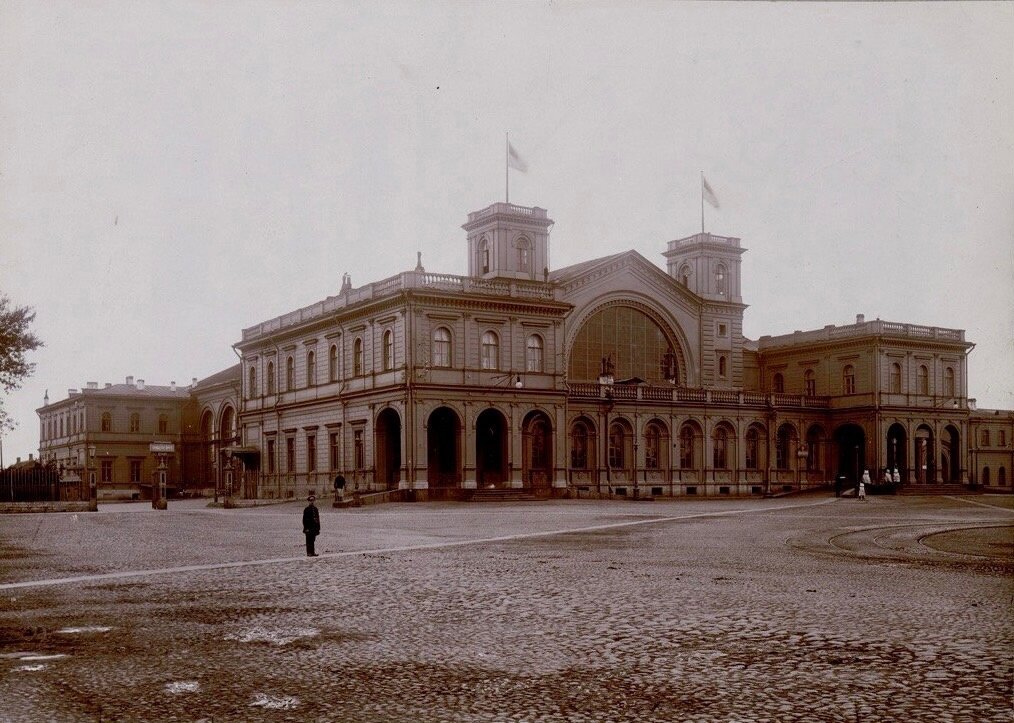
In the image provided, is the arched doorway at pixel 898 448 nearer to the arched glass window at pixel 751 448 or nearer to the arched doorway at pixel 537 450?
the arched glass window at pixel 751 448

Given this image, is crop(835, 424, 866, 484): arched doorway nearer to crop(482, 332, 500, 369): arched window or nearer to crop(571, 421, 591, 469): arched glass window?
crop(571, 421, 591, 469): arched glass window

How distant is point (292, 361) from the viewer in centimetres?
6538

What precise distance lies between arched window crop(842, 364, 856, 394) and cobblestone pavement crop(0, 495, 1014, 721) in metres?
51.0

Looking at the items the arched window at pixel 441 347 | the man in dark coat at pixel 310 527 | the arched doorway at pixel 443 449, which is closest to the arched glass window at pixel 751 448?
the arched doorway at pixel 443 449

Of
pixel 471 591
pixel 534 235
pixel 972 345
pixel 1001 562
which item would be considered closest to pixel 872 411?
pixel 972 345

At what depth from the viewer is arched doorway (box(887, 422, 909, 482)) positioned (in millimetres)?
70188

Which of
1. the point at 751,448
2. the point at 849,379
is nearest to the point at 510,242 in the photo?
the point at 751,448

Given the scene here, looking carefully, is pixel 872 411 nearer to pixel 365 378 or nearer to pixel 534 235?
pixel 534 235

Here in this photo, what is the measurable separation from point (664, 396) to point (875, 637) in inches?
2090

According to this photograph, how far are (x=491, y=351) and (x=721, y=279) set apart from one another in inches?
929

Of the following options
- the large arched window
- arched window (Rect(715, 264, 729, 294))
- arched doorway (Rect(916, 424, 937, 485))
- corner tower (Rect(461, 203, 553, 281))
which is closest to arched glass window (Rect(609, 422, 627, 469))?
the large arched window

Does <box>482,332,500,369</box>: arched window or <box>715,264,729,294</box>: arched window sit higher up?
<box>715,264,729,294</box>: arched window

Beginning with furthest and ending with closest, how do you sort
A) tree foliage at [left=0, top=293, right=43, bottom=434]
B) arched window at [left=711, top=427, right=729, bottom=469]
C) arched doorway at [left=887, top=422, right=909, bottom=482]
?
arched doorway at [left=887, top=422, right=909, bottom=482]
arched window at [left=711, top=427, right=729, bottom=469]
tree foliage at [left=0, top=293, right=43, bottom=434]

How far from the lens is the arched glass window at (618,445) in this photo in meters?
62.0
